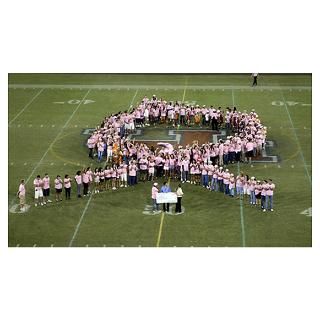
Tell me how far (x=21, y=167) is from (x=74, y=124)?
15.3 feet

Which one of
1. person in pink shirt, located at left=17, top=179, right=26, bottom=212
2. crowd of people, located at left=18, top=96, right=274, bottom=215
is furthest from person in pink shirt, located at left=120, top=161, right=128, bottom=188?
person in pink shirt, located at left=17, top=179, right=26, bottom=212

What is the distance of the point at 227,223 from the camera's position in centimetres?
1789

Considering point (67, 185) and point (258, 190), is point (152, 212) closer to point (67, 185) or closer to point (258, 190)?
point (67, 185)

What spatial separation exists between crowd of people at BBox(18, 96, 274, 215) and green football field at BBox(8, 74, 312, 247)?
0.32 metres

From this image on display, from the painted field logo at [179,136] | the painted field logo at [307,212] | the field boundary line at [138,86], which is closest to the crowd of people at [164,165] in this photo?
the painted field logo at [179,136]

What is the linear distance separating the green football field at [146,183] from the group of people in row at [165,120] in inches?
19.7

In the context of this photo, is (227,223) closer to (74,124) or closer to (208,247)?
(208,247)

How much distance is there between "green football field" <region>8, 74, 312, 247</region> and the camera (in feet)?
57.1

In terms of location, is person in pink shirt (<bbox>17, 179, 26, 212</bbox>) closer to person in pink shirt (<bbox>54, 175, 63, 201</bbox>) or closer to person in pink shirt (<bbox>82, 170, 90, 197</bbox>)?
person in pink shirt (<bbox>54, 175, 63, 201</bbox>)

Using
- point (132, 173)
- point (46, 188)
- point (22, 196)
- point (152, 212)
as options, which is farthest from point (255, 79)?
point (22, 196)

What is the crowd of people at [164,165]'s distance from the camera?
63.0 ft

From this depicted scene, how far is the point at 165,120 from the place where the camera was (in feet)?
85.5

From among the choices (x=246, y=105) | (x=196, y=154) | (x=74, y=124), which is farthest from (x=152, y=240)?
(x=246, y=105)

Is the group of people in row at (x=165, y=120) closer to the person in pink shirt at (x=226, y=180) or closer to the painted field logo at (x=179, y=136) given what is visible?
the painted field logo at (x=179, y=136)
